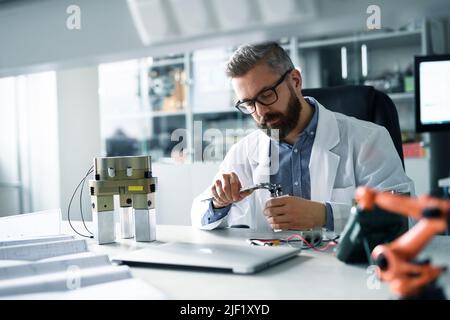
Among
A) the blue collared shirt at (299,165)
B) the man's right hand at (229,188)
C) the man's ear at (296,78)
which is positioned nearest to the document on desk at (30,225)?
the man's right hand at (229,188)

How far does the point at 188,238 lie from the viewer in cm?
130

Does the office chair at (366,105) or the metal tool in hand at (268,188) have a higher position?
the office chair at (366,105)

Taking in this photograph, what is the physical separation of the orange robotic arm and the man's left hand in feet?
2.13

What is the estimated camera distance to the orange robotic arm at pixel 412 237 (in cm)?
48

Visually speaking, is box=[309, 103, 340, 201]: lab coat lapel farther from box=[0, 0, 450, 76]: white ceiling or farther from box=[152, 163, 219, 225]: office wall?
box=[152, 163, 219, 225]: office wall

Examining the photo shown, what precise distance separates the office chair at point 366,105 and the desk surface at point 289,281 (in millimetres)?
694

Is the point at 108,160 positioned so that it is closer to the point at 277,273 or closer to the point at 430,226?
the point at 277,273

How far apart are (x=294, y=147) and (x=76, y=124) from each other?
1.94 meters

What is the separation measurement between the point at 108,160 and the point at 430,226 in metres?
0.86

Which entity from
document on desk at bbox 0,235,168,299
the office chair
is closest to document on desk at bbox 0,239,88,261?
document on desk at bbox 0,235,168,299

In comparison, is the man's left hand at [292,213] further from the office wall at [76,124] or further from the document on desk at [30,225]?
the office wall at [76,124]

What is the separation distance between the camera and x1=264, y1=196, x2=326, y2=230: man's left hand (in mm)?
1221

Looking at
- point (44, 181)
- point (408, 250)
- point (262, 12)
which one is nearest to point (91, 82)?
point (44, 181)

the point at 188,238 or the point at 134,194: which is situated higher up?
the point at 134,194
